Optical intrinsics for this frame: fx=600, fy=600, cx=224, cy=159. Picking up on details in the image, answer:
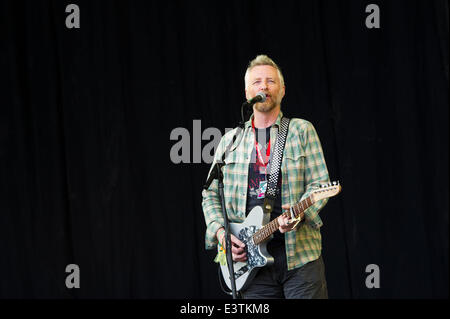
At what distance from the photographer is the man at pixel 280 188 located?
9.05 feet

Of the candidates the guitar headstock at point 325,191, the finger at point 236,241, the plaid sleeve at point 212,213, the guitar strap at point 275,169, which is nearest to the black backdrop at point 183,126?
the plaid sleeve at point 212,213

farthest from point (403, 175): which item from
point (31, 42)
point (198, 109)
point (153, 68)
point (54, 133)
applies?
point (31, 42)

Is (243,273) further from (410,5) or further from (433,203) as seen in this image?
(410,5)

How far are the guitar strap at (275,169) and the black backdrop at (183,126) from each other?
1.36m

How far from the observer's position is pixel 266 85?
9.66ft

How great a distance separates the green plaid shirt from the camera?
9.07ft

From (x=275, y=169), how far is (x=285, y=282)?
21.0 inches

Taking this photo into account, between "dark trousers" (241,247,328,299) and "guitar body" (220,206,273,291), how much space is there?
4cm

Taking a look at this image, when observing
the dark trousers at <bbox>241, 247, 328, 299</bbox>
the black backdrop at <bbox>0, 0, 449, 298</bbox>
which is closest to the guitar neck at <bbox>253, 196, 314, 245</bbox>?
the dark trousers at <bbox>241, 247, 328, 299</bbox>

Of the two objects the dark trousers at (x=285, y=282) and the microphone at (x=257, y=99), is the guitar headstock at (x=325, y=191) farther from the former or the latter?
the microphone at (x=257, y=99)

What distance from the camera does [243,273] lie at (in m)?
2.87

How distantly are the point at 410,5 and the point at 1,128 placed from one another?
10.3 feet

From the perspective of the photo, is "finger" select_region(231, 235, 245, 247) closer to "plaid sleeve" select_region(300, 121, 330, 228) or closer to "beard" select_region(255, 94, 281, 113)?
"plaid sleeve" select_region(300, 121, 330, 228)
